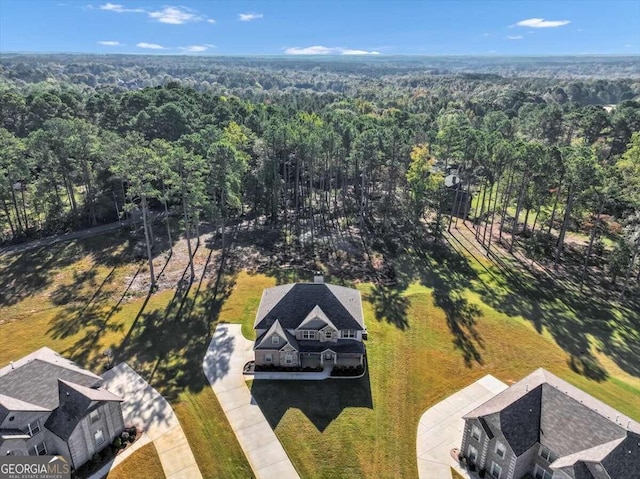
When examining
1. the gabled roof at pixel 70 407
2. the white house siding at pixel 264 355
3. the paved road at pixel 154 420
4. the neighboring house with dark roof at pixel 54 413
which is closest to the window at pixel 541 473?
the white house siding at pixel 264 355

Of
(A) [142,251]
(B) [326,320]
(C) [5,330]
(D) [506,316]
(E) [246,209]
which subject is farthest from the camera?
(E) [246,209]

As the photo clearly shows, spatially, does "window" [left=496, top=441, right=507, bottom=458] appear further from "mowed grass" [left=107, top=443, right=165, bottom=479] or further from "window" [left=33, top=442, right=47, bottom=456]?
"window" [left=33, top=442, right=47, bottom=456]

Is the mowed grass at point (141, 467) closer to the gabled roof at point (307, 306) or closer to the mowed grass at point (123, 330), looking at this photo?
the mowed grass at point (123, 330)

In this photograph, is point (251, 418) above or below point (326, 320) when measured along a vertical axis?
below

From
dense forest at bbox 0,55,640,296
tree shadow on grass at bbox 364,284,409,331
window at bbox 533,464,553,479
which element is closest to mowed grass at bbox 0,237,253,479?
dense forest at bbox 0,55,640,296

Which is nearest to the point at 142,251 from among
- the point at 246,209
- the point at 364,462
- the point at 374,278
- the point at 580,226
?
the point at 246,209

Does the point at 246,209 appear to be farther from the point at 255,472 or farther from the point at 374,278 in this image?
the point at 255,472
